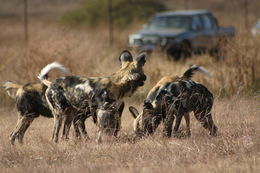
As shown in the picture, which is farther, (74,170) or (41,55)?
(41,55)

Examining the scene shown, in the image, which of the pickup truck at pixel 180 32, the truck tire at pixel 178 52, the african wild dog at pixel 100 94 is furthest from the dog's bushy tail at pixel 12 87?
the pickup truck at pixel 180 32

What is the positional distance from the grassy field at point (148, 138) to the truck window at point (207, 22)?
5.27m

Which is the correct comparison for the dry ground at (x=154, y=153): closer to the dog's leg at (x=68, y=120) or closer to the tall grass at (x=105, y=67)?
the dog's leg at (x=68, y=120)

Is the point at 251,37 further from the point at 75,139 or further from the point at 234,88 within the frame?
the point at 75,139

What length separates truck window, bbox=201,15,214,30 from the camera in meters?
19.2

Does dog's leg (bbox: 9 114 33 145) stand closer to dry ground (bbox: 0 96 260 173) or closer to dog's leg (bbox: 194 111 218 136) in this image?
dry ground (bbox: 0 96 260 173)

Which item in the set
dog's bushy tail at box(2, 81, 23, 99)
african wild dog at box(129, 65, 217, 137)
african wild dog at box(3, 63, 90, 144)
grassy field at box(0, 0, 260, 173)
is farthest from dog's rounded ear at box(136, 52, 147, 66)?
dog's bushy tail at box(2, 81, 23, 99)

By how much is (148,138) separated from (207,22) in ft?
39.7

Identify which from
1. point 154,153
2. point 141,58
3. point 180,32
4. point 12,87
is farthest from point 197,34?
point 154,153

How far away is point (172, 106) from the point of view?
26.4 feet

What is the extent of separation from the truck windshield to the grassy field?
15.0ft

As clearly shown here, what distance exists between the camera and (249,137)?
7.42 metres

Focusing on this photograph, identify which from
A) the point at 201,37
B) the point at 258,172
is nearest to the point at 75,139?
the point at 258,172

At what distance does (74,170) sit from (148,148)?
1048 mm
